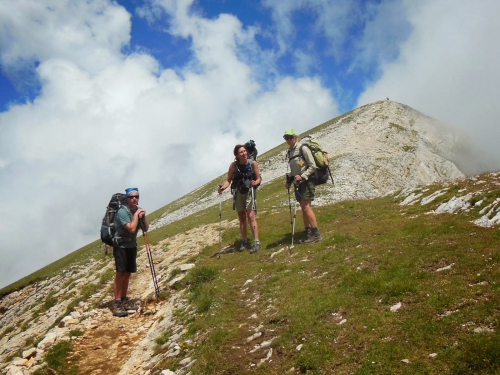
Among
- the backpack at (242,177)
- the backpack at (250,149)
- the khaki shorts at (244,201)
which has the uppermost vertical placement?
the backpack at (250,149)

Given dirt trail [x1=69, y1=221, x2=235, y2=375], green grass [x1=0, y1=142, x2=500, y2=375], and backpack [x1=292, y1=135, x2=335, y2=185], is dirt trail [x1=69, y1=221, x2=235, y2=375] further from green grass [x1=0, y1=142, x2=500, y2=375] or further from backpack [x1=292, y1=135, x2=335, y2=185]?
backpack [x1=292, y1=135, x2=335, y2=185]

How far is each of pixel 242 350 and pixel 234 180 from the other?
885cm

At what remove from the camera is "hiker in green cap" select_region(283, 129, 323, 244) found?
14.3m

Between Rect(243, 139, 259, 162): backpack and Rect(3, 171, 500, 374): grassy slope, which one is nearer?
Rect(3, 171, 500, 374): grassy slope

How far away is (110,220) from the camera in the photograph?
13.5m

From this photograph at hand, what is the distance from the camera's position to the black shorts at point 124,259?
13289 millimetres

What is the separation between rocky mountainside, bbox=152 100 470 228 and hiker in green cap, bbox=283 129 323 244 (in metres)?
19.2

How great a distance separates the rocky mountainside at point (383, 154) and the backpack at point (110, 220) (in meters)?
24.0

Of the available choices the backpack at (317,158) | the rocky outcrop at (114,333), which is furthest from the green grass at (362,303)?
the backpack at (317,158)

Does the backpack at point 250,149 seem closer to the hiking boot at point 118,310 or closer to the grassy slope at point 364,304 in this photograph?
the grassy slope at point 364,304

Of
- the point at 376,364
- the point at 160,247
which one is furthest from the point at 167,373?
the point at 160,247

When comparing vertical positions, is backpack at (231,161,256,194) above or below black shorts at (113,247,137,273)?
above

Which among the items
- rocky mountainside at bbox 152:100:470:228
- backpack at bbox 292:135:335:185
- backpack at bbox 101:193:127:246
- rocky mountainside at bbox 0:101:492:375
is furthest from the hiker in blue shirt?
rocky mountainside at bbox 152:100:470:228

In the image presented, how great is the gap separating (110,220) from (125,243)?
1.11 m
